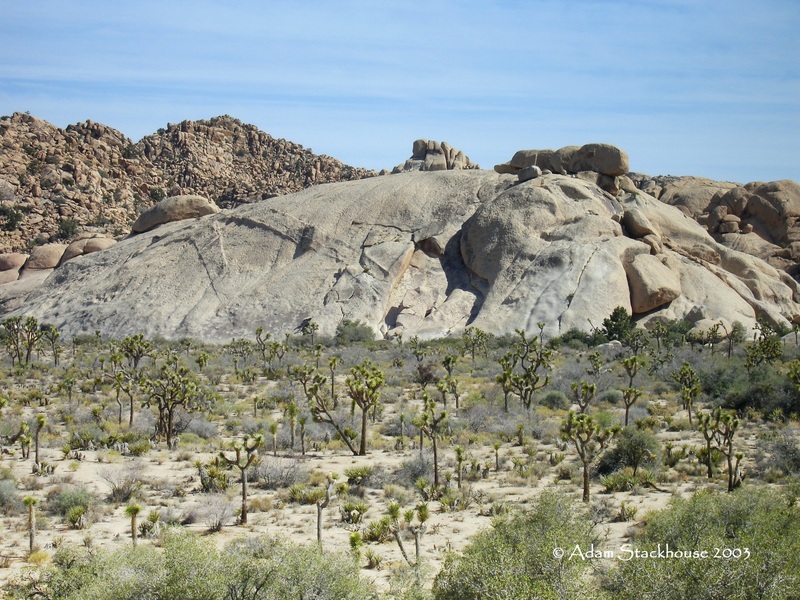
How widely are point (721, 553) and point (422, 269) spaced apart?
42.1 m

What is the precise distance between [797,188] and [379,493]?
6011 cm

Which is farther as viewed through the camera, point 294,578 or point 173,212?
point 173,212

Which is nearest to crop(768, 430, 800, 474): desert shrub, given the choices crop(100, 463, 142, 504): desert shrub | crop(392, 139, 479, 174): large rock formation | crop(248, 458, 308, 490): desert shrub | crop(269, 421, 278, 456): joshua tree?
crop(248, 458, 308, 490): desert shrub

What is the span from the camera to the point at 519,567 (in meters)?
7.92

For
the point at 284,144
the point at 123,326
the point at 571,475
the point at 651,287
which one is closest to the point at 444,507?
the point at 571,475

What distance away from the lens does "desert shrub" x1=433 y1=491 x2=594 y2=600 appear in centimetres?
743

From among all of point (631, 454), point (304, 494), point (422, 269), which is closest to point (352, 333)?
point (422, 269)

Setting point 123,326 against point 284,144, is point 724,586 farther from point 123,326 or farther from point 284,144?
point 284,144

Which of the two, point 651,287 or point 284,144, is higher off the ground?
point 284,144

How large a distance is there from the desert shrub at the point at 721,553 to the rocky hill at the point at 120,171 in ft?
220

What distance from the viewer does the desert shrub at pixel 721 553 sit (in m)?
7.49

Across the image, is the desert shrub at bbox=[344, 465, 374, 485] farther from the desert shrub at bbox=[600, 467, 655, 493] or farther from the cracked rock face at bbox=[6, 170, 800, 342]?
the cracked rock face at bbox=[6, 170, 800, 342]

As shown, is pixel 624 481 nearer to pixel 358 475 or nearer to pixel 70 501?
pixel 358 475

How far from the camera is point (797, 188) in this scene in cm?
6444
